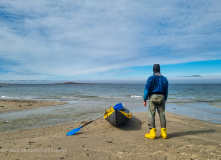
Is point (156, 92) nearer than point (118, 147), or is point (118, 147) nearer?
point (118, 147)

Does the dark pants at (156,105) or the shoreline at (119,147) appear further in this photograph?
the dark pants at (156,105)

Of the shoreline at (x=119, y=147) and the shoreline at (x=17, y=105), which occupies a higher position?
the shoreline at (x=119, y=147)

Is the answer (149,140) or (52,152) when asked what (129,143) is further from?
(52,152)

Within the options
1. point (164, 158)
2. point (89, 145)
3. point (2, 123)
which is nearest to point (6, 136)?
point (2, 123)

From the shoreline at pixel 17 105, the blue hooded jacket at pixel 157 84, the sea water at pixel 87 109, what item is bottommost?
the sea water at pixel 87 109

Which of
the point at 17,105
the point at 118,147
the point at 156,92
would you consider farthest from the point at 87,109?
the point at 156,92

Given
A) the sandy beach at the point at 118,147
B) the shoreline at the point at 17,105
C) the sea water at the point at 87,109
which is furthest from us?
the shoreline at the point at 17,105

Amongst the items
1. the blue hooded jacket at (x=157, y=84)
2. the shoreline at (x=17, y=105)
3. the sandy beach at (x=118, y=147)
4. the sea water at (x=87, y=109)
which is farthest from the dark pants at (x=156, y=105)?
the shoreline at (x=17, y=105)

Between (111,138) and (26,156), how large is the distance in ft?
9.59

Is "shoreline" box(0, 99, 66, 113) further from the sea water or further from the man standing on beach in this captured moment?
the man standing on beach

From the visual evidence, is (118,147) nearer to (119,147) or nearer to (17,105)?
(119,147)

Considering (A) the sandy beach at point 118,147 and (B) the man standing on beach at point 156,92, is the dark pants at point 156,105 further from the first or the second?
(A) the sandy beach at point 118,147

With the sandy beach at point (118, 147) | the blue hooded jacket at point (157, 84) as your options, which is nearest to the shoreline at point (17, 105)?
the sandy beach at point (118, 147)

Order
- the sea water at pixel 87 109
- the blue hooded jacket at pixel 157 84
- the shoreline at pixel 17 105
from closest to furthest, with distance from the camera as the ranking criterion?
the blue hooded jacket at pixel 157 84, the sea water at pixel 87 109, the shoreline at pixel 17 105
